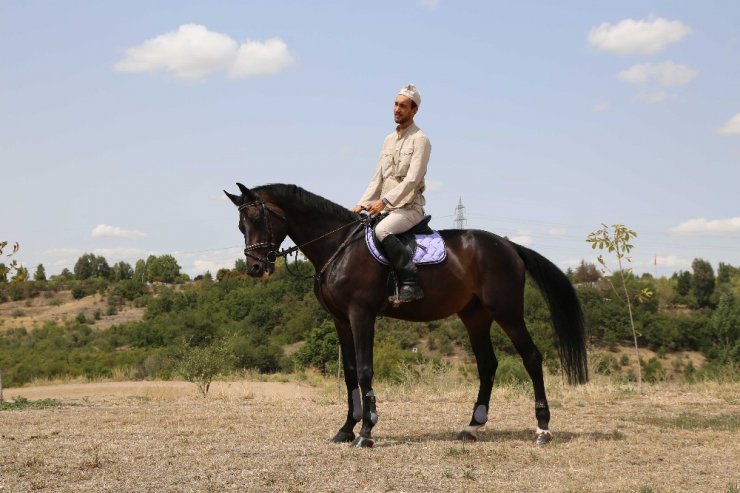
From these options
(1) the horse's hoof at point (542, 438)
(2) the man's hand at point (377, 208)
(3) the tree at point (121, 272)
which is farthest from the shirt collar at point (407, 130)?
(3) the tree at point (121, 272)

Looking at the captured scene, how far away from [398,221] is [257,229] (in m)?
1.46

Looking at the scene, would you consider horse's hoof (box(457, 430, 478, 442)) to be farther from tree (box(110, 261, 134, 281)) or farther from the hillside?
tree (box(110, 261, 134, 281))

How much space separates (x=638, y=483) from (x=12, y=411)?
9268 mm

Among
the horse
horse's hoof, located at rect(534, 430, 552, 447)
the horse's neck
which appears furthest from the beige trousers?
horse's hoof, located at rect(534, 430, 552, 447)

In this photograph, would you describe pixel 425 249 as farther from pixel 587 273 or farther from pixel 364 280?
pixel 587 273

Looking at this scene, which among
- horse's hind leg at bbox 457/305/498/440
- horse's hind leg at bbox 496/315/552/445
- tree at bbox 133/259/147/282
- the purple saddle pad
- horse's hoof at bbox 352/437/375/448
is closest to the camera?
horse's hoof at bbox 352/437/375/448

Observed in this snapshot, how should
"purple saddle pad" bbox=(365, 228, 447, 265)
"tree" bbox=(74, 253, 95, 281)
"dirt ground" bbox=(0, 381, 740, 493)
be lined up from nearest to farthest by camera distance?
1. "dirt ground" bbox=(0, 381, 740, 493)
2. "purple saddle pad" bbox=(365, 228, 447, 265)
3. "tree" bbox=(74, 253, 95, 281)

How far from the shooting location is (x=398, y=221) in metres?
8.12

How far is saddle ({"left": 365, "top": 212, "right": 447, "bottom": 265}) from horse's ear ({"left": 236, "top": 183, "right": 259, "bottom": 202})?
1219 mm

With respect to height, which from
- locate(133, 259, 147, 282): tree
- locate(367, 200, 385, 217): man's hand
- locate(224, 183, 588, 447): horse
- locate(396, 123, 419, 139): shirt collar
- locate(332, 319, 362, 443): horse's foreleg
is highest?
locate(133, 259, 147, 282): tree

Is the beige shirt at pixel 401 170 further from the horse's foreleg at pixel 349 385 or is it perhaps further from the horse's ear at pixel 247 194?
the horse's foreleg at pixel 349 385

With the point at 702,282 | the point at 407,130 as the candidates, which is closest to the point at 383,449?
the point at 407,130

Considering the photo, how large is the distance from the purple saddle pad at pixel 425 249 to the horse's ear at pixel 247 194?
1220 millimetres

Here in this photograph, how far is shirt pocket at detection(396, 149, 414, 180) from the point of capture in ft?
27.4
